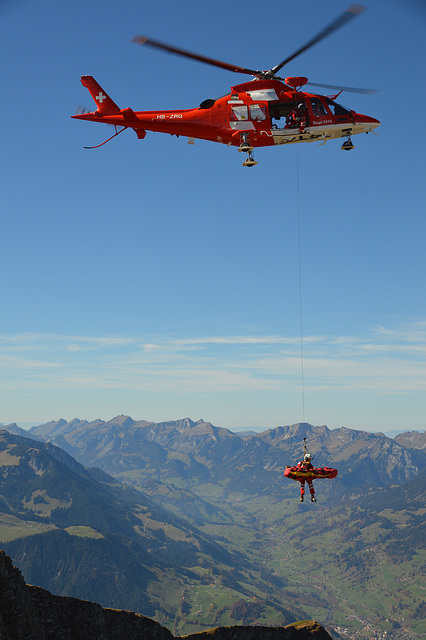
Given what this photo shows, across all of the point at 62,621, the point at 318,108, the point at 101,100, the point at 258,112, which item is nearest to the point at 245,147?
the point at 258,112

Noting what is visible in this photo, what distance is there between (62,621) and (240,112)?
1869 inches

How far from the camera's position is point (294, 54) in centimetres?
3391

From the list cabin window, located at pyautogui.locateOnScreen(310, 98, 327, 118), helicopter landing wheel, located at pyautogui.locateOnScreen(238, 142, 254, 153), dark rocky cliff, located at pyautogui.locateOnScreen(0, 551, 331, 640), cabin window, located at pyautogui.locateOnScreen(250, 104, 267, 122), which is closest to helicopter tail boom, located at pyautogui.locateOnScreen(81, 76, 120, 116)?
cabin window, located at pyautogui.locateOnScreen(250, 104, 267, 122)

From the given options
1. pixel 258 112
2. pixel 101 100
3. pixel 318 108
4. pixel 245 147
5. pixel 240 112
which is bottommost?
pixel 245 147

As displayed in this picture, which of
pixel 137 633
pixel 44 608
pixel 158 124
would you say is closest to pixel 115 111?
pixel 158 124

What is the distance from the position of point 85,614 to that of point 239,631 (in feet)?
71.1

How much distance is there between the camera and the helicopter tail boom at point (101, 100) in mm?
46469

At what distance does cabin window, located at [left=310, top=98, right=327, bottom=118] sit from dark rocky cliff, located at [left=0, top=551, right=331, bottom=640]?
4571 centimetres

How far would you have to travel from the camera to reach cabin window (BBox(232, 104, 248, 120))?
40.8m

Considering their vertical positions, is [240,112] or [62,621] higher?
[240,112]

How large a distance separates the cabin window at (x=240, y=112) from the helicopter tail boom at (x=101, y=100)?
12509 mm

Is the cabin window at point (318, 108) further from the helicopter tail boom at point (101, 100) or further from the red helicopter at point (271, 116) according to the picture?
the helicopter tail boom at point (101, 100)

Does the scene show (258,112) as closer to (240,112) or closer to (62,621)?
(240,112)

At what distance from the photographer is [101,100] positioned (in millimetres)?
46781
